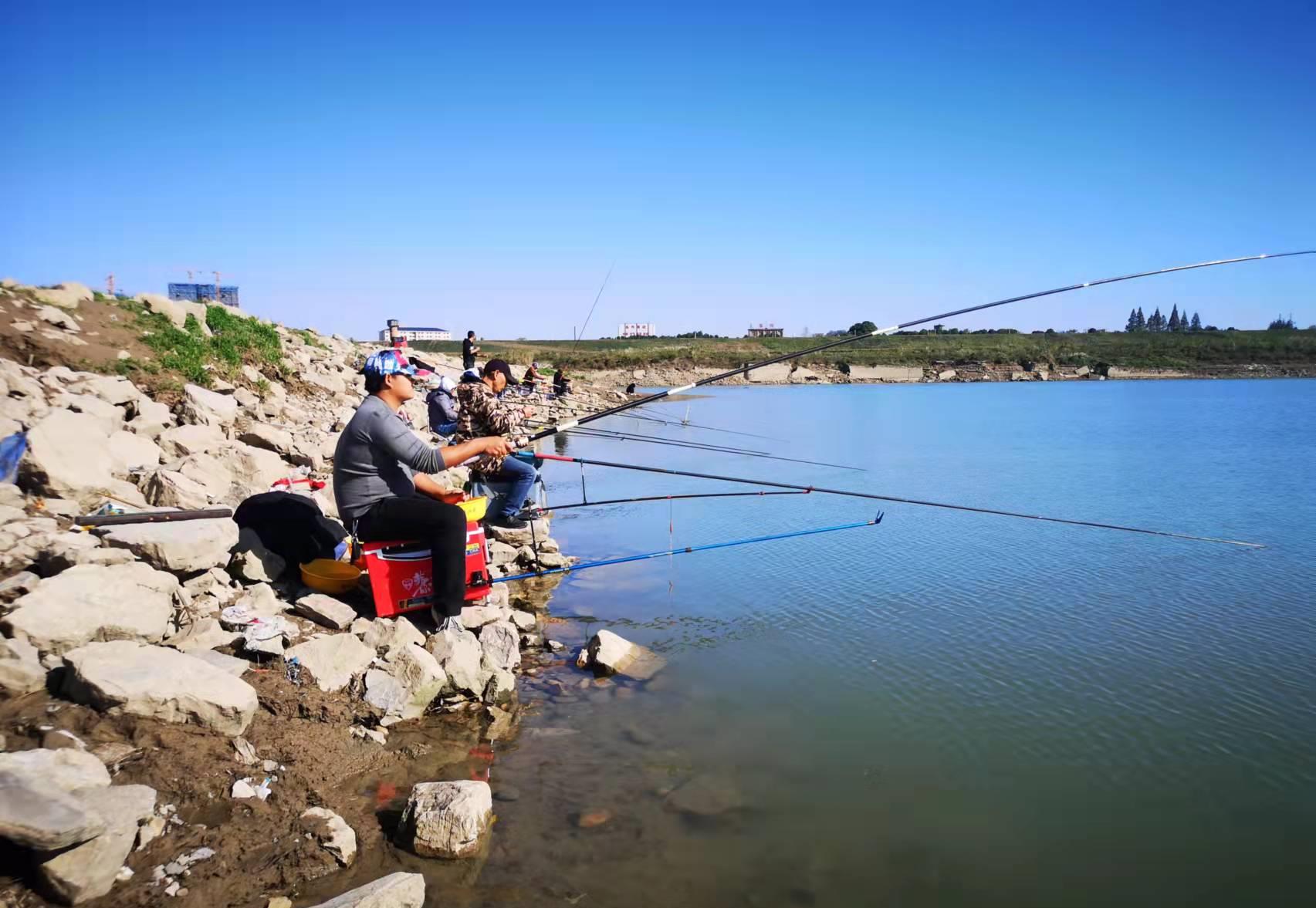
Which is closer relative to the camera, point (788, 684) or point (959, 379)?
point (788, 684)

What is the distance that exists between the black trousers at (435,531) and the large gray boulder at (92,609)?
1.34 meters

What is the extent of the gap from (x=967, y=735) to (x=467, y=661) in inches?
146

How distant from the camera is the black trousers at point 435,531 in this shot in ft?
18.8

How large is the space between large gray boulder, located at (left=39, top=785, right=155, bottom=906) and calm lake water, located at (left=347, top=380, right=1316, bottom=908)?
1354 mm

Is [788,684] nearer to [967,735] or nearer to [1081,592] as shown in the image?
[967,735]

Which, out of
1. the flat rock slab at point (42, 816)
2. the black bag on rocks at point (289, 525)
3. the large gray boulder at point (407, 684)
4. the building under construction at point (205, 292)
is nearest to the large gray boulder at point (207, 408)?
the black bag on rocks at point (289, 525)

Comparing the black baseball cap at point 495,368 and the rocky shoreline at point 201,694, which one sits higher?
the black baseball cap at point 495,368

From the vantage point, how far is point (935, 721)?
605cm

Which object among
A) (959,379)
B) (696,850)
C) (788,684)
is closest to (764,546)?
(788,684)

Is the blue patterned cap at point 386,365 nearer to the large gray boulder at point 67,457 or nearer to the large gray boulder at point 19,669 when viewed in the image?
the large gray boulder at point 19,669

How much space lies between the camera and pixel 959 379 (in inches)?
2712

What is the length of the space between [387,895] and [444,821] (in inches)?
26.7

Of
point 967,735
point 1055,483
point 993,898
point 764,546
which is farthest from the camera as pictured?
point 1055,483

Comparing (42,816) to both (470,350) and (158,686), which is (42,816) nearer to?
(158,686)
